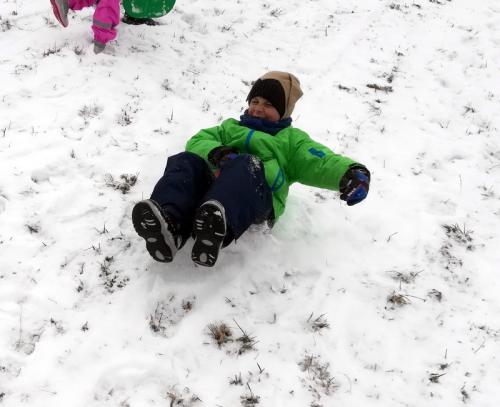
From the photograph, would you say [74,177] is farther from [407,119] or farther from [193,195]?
[407,119]

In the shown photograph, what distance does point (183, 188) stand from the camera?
11.0 ft

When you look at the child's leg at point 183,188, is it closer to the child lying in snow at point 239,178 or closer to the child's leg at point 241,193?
the child lying in snow at point 239,178

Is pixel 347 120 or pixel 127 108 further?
pixel 347 120

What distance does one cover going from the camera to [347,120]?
5.61 m

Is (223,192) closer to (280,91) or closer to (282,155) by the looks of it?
(282,155)

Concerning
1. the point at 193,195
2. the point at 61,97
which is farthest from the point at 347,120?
the point at 61,97

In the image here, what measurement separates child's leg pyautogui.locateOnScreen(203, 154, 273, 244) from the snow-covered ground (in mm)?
449

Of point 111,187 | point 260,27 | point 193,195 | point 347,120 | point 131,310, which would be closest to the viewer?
point 131,310

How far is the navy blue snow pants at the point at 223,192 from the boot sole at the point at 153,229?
18 centimetres

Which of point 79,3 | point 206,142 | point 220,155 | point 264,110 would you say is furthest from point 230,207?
point 79,3

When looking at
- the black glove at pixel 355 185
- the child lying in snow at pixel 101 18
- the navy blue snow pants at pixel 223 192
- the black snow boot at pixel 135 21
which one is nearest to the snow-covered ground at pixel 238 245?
the child lying in snow at pixel 101 18

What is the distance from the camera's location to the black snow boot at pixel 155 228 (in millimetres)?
2998

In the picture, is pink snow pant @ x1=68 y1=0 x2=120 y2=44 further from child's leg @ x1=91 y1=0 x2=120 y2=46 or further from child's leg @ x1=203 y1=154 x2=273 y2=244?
child's leg @ x1=203 y1=154 x2=273 y2=244

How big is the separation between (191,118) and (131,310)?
8.83ft
